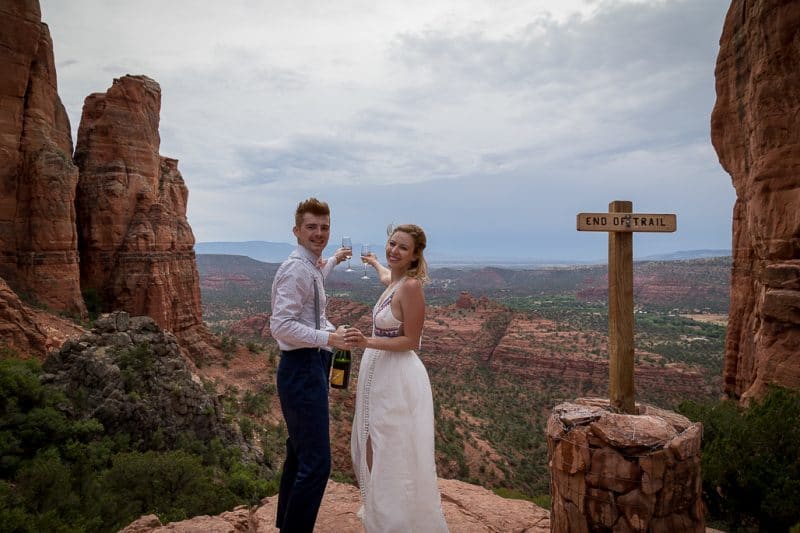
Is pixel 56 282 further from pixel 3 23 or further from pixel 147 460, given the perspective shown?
pixel 147 460

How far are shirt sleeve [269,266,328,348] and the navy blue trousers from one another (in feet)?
0.80

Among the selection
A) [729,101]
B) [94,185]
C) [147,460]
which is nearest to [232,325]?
[94,185]

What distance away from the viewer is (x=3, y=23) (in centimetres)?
1811

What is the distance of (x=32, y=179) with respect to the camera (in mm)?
18875

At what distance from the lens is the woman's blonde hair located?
→ 4.09 m

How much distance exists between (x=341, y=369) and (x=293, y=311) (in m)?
0.79

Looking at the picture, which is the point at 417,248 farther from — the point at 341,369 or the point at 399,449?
the point at 399,449

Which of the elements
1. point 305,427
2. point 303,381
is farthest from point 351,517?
point 303,381

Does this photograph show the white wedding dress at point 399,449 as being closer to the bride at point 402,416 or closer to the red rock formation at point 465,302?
the bride at point 402,416

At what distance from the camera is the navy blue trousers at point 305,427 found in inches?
146

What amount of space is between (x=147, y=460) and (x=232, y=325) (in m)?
49.6

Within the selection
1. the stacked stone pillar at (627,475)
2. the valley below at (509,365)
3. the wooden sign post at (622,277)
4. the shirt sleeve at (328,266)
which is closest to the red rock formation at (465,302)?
the valley below at (509,365)

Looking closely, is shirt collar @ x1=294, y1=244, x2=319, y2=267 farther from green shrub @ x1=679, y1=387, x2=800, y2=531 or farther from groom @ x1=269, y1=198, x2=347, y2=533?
green shrub @ x1=679, y1=387, x2=800, y2=531

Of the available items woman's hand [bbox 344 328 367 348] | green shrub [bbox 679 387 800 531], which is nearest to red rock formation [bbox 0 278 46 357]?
woman's hand [bbox 344 328 367 348]
